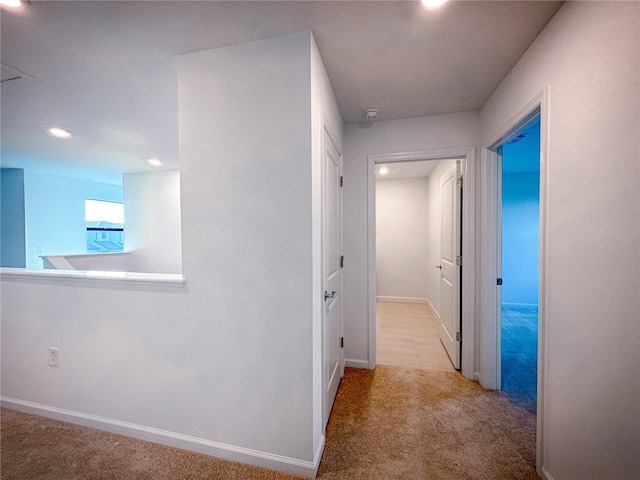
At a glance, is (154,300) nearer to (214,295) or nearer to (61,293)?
(214,295)

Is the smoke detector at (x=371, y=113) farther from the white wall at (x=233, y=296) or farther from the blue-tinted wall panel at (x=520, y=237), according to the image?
the blue-tinted wall panel at (x=520, y=237)

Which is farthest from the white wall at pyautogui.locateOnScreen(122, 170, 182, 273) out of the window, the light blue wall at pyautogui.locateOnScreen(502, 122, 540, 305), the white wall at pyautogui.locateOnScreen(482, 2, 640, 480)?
the light blue wall at pyautogui.locateOnScreen(502, 122, 540, 305)

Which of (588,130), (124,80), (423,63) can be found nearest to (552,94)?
(588,130)

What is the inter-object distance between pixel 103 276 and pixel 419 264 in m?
4.66

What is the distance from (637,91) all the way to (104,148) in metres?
4.68

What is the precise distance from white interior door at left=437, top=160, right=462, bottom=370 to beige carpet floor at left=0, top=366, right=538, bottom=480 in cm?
62

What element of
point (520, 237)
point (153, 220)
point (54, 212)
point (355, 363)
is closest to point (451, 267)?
point (355, 363)

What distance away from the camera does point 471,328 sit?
2338 mm

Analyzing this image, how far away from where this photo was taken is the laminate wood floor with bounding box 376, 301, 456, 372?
268cm

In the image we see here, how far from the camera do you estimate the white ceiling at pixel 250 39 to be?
4.14 feet

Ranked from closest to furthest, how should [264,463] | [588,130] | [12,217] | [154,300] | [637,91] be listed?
[637,91], [588,130], [264,463], [154,300], [12,217]

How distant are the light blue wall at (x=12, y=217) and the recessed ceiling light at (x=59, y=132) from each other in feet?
7.44

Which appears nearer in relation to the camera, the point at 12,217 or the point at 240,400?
the point at 240,400

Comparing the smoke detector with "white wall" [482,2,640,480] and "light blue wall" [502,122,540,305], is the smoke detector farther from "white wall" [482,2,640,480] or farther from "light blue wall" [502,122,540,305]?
"light blue wall" [502,122,540,305]
